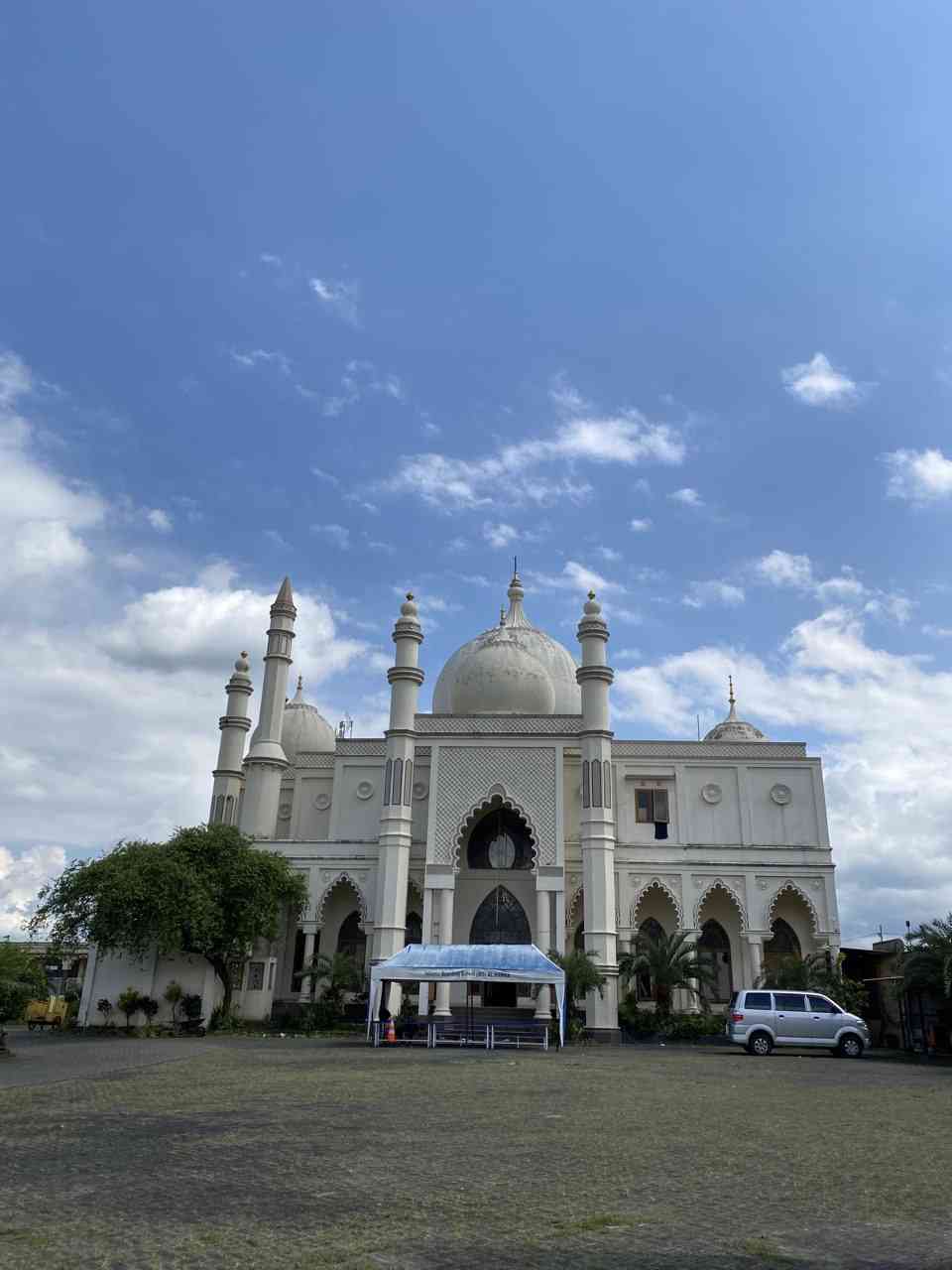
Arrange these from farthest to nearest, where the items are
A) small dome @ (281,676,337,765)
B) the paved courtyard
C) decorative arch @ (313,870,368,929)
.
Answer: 1. small dome @ (281,676,337,765)
2. decorative arch @ (313,870,368,929)
3. the paved courtyard

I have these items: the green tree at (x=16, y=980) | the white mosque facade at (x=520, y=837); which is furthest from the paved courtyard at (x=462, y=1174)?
the white mosque facade at (x=520, y=837)

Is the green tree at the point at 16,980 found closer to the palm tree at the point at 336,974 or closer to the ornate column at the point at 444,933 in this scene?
the palm tree at the point at 336,974

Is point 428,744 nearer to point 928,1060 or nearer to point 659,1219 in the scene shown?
point 928,1060

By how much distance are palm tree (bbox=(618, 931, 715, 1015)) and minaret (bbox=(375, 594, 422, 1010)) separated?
6613 millimetres

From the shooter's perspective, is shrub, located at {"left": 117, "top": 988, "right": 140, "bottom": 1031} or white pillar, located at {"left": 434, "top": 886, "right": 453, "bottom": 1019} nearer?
shrub, located at {"left": 117, "top": 988, "right": 140, "bottom": 1031}

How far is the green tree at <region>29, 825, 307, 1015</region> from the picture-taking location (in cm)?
2619

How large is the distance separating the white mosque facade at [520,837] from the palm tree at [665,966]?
676 millimetres

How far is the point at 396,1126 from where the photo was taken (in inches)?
352

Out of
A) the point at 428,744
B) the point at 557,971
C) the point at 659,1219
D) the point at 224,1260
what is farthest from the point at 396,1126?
the point at 428,744

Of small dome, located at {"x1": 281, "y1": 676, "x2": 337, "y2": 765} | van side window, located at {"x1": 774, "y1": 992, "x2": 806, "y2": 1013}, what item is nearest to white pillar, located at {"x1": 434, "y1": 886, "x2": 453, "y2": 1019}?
van side window, located at {"x1": 774, "y1": 992, "x2": 806, "y2": 1013}

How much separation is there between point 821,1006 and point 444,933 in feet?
37.5

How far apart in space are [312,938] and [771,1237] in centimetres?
2836

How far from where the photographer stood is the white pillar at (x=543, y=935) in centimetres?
2783

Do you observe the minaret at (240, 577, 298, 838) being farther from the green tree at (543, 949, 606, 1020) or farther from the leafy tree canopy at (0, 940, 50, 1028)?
the leafy tree canopy at (0, 940, 50, 1028)
